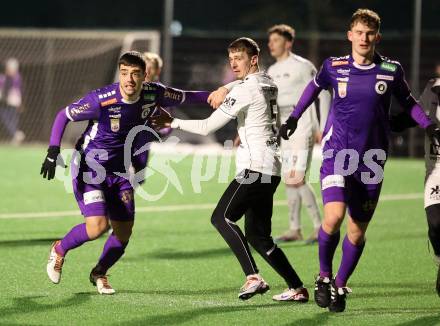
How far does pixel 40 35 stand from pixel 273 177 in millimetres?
17757

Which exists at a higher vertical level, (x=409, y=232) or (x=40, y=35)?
(x=40, y=35)

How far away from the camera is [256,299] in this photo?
24.0 feet

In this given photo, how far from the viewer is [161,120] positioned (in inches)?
287

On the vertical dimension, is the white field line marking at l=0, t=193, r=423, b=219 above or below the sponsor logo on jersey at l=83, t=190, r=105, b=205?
below

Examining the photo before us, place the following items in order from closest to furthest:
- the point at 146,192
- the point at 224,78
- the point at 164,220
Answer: the point at 164,220 → the point at 146,192 → the point at 224,78

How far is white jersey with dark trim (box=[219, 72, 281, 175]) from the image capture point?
7082mm

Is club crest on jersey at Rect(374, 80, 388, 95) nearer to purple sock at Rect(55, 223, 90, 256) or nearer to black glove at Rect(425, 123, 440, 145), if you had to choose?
black glove at Rect(425, 123, 440, 145)

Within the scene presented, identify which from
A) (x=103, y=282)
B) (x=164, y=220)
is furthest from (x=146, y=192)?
(x=103, y=282)

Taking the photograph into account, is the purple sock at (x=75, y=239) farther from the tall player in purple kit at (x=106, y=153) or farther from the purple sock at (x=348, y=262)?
the purple sock at (x=348, y=262)

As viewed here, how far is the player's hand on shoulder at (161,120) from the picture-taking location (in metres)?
7.24

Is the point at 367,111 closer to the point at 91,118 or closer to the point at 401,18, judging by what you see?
the point at 91,118

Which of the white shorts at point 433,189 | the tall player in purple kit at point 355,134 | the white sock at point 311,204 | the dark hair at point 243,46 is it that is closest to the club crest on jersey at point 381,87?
the tall player in purple kit at point 355,134

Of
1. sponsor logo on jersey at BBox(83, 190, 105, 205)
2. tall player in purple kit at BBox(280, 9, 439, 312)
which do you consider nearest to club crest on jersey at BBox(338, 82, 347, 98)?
tall player in purple kit at BBox(280, 9, 439, 312)

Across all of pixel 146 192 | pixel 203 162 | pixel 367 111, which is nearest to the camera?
pixel 367 111
